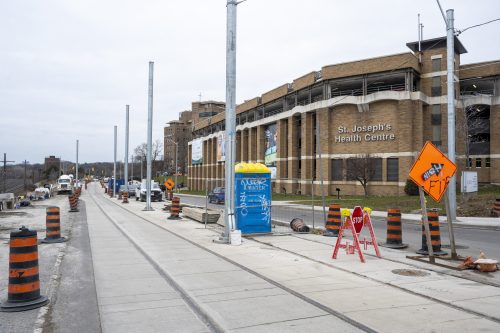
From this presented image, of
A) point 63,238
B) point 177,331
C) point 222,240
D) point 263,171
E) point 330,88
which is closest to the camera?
point 177,331

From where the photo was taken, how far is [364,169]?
44.6 meters

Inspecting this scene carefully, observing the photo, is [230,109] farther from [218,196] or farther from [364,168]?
[364,168]

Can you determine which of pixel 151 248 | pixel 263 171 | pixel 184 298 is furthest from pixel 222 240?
pixel 184 298

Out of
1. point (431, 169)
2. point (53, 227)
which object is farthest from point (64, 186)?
point (431, 169)

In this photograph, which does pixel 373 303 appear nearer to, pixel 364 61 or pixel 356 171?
pixel 356 171

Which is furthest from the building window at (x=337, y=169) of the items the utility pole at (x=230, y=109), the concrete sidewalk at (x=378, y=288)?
the concrete sidewalk at (x=378, y=288)

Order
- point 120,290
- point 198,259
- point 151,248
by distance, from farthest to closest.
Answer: point 151,248 → point 198,259 → point 120,290

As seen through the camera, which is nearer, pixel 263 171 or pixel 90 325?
pixel 90 325

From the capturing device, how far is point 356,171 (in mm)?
44719

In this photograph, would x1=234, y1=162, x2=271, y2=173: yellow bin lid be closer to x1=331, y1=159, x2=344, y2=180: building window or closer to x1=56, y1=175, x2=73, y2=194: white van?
x1=331, y1=159, x2=344, y2=180: building window

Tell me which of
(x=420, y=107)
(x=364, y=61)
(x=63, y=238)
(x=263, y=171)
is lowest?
(x=63, y=238)

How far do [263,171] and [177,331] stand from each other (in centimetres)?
1010

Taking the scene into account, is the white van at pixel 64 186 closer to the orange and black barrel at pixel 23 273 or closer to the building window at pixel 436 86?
the building window at pixel 436 86

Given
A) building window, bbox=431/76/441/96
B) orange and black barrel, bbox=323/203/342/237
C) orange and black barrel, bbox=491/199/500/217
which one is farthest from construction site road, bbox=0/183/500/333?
building window, bbox=431/76/441/96
